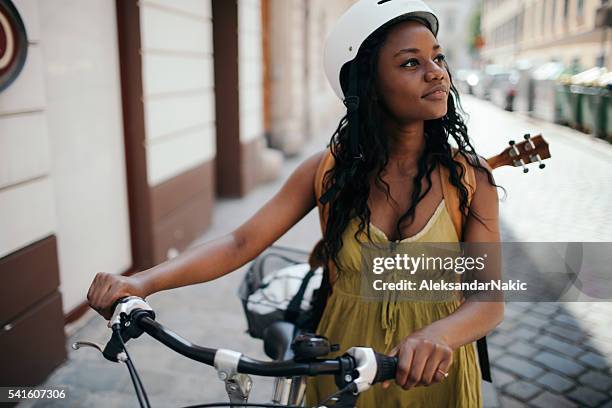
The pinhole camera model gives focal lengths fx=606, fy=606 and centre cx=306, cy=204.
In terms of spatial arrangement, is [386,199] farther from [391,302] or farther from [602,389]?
[602,389]

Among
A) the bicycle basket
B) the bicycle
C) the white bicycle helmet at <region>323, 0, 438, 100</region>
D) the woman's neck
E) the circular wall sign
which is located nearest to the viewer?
the bicycle

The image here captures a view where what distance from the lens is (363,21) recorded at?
1604 millimetres

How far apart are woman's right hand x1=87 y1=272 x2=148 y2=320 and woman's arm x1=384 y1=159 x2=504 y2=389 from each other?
0.67 meters

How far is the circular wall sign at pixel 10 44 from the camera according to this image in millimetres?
2992

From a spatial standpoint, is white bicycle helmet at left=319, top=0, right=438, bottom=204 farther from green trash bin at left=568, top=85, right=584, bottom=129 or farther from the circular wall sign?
the circular wall sign

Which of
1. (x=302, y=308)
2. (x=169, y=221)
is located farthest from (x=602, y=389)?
(x=169, y=221)

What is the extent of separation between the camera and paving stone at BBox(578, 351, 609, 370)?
3204 mm

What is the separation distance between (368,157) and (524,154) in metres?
0.48

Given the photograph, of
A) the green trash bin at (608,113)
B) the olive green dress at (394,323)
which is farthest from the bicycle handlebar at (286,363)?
the green trash bin at (608,113)

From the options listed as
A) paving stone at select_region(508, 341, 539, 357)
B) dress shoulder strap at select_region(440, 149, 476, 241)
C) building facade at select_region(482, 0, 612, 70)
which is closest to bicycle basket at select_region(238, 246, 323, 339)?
dress shoulder strap at select_region(440, 149, 476, 241)

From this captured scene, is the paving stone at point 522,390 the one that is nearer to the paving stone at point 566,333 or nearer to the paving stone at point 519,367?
the paving stone at point 519,367

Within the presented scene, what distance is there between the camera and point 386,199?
5.68ft

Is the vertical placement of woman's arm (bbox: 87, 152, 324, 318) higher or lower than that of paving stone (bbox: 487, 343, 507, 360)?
higher

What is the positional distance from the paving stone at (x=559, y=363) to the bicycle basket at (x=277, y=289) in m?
2.27
